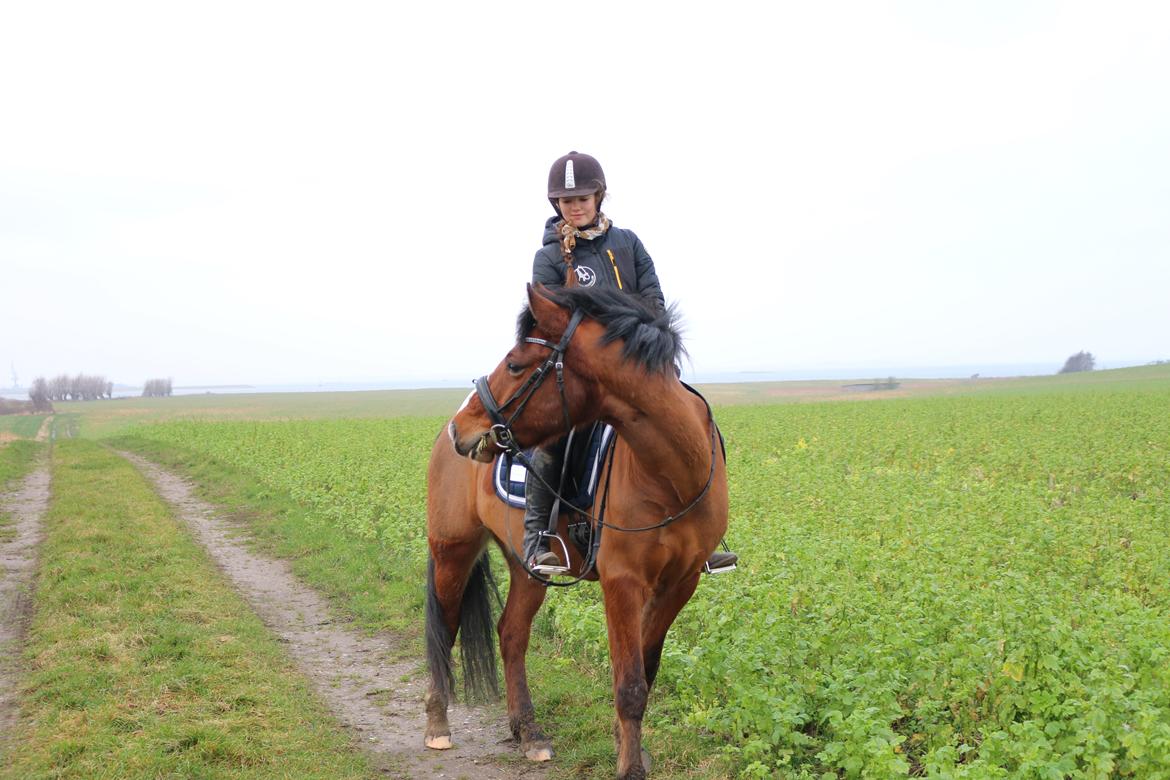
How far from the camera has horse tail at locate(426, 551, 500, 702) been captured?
6453mm

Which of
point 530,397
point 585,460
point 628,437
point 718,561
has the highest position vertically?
point 530,397

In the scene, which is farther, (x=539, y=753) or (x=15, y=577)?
(x=15, y=577)

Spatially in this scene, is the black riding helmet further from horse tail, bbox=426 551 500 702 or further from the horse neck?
horse tail, bbox=426 551 500 702

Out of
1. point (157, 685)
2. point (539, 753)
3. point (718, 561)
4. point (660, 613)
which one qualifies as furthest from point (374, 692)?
point (718, 561)

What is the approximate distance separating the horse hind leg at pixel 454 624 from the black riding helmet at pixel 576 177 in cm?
285

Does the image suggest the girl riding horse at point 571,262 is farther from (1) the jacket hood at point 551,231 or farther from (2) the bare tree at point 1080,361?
(2) the bare tree at point 1080,361

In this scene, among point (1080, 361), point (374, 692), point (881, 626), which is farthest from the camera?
point (1080, 361)

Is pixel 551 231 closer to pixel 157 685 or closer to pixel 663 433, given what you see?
pixel 663 433

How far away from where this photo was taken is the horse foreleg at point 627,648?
4.59 meters

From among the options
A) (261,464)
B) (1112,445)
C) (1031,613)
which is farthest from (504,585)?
(1112,445)

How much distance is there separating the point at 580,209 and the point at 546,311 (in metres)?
1.10

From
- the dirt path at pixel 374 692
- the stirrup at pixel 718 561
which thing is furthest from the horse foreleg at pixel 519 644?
the stirrup at pixel 718 561

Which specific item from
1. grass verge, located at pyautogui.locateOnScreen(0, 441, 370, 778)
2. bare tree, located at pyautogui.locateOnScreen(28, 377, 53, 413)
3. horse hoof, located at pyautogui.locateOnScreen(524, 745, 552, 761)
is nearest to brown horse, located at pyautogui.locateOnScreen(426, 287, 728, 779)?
horse hoof, located at pyautogui.locateOnScreen(524, 745, 552, 761)

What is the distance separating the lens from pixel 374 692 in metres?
6.94
